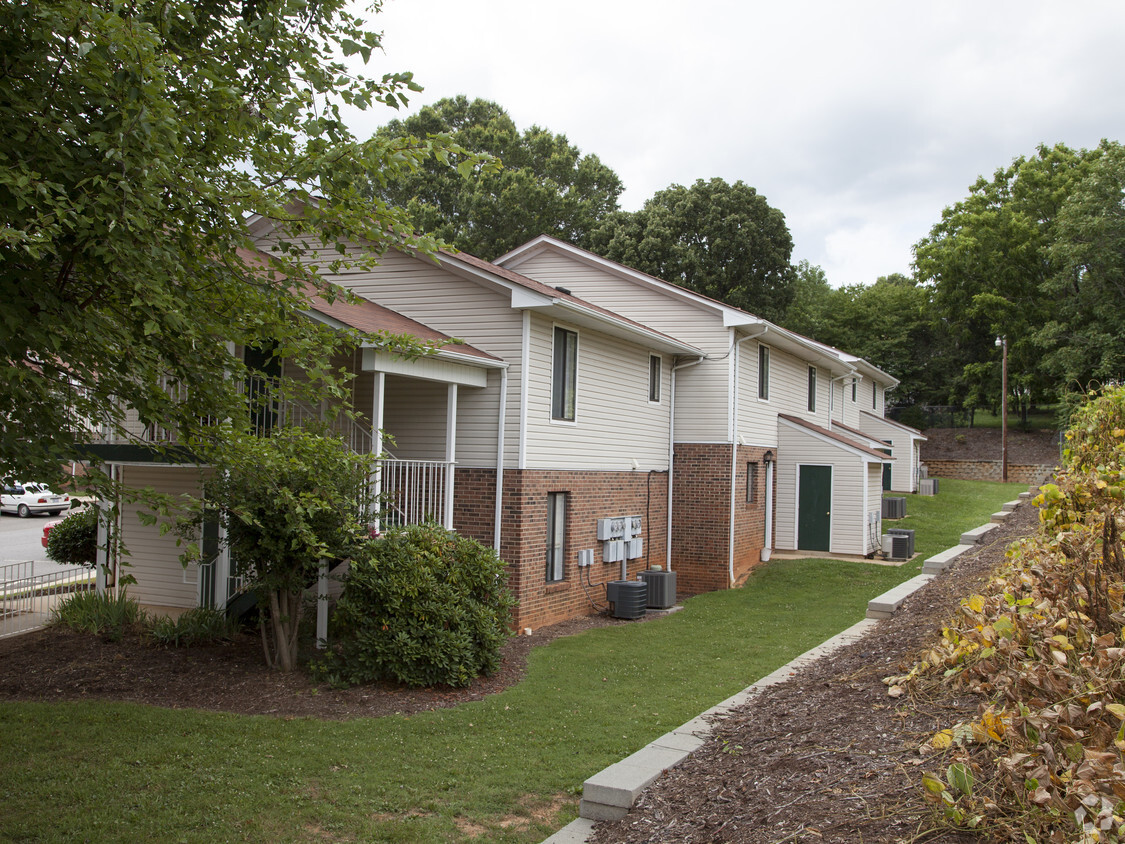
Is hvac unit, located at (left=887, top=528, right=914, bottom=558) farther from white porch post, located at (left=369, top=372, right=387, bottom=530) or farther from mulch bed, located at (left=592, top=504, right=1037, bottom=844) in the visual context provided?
mulch bed, located at (left=592, top=504, right=1037, bottom=844)

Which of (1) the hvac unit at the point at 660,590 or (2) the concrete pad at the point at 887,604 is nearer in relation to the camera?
(2) the concrete pad at the point at 887,604

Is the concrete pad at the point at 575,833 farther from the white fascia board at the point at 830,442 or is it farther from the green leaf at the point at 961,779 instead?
the white fascia board at the point at 830,442

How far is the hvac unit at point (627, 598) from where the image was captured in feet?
47.0

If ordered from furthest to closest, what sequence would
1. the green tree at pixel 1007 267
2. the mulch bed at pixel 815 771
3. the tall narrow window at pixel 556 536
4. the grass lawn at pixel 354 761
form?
1. the green tree at pixel 1007 267
2. the tall narrow window at pixel 556 536
3. the grass lawn at pixel 354 761
4. the mulch bed at pixel 815 771

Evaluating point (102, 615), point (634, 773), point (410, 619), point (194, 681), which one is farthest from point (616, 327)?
point (634, 773)

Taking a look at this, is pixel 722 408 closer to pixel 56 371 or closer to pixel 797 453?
pixel 797 453

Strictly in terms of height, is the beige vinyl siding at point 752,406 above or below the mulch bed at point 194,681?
above

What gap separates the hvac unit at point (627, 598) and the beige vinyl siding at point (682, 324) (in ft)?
14.4

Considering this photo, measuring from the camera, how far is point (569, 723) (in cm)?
816

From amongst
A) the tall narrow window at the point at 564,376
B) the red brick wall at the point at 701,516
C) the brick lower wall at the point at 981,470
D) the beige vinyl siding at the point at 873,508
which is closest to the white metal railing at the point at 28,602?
the tall narrow window at the point at 564,376

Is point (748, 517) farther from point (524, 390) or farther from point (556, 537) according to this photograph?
point (524, 390)

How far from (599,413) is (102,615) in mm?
8015

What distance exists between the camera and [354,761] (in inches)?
275

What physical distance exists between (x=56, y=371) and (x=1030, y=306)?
46.5 meters
